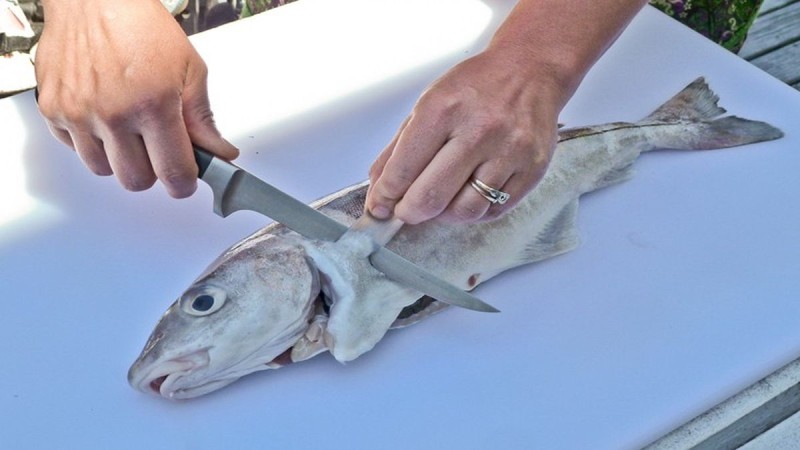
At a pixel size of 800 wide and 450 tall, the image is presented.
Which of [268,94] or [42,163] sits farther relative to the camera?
[268,94]

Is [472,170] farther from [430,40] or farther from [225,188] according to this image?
[430,40]

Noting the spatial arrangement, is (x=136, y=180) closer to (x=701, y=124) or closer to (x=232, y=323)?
(x=232, y=323)

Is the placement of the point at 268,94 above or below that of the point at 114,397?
above

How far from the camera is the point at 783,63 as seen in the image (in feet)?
11.0

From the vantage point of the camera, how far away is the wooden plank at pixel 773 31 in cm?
339

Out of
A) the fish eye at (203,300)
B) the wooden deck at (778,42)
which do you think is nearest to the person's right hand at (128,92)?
the fish eye at (203,300)

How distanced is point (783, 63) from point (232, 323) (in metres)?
2.63

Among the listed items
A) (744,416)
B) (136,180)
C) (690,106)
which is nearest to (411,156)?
(136,180)

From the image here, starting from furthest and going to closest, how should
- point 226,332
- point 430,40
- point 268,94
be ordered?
point 430,40, point 268,94, point 226,332

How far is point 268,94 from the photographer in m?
2.10

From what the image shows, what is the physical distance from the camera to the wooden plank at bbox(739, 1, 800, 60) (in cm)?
339

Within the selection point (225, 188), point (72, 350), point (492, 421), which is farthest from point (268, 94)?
point (492, 421)

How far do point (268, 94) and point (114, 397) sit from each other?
2.76 feet

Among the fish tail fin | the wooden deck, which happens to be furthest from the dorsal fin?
the wooden deck
